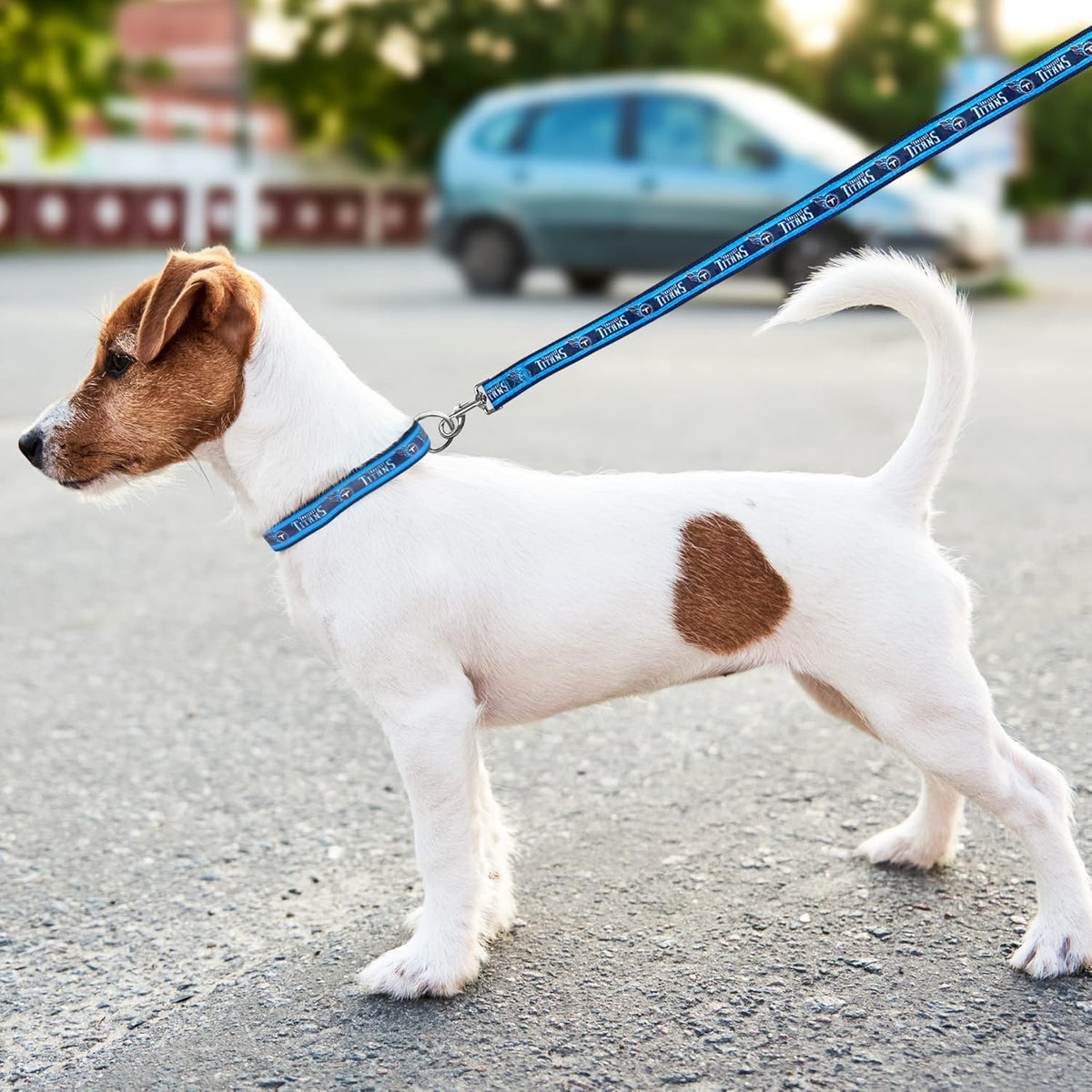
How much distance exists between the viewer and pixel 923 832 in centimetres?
329

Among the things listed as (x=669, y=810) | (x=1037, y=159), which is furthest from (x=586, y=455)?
(x=1037, y=159)

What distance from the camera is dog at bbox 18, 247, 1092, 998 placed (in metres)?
2.78

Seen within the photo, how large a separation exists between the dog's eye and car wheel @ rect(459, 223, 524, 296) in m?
14.2

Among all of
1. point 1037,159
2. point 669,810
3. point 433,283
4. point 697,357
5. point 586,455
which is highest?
point 669,810

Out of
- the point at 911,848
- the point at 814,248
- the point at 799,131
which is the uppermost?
the point at 911,848

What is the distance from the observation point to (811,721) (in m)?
4.33

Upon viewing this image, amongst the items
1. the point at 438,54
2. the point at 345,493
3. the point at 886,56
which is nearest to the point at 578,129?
the point at 345,493

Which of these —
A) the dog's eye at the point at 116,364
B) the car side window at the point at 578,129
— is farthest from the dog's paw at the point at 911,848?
the car side window at the point at 578,129

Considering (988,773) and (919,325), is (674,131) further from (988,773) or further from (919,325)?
(988,773)

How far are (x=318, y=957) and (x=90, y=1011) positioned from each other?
45 centimetres

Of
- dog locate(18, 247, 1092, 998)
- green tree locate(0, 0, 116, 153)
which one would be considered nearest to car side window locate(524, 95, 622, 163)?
dog locate(18, 247, 1092, 998)

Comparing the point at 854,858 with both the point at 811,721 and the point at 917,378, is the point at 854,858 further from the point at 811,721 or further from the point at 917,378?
the point at 917,378

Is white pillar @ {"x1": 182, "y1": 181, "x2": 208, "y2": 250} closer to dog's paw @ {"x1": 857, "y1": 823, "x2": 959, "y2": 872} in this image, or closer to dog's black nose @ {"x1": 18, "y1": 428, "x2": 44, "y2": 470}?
dog's black nose @ {"x1": 18, "y1": 428, "x2": 44, "y2": 470}

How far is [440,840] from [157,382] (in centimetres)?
102
